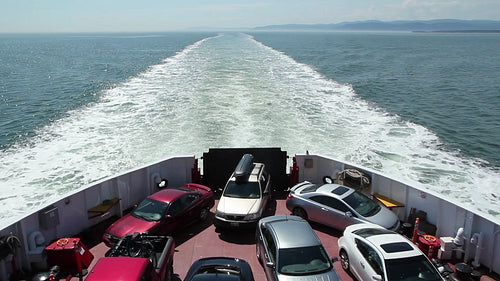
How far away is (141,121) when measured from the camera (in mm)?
25406

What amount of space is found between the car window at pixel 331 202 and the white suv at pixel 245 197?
1.63 metres

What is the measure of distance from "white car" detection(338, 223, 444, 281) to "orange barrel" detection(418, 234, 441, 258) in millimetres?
1332

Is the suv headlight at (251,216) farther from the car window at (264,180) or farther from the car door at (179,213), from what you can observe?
the car door at (179,213)

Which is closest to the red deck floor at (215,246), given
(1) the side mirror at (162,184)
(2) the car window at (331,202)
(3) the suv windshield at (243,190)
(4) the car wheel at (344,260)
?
(4) the car wheel at (344,260)

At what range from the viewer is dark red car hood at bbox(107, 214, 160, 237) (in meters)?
9.62

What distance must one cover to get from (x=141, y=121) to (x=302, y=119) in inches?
414

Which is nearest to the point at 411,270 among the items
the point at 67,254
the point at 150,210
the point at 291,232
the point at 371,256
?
the point at 371,256

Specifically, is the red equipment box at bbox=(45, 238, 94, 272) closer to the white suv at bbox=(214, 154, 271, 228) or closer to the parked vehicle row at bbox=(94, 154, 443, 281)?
the parked vehicle row at bbox=(94, 154, 443, 281)

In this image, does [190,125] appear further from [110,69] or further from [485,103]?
[110,69]

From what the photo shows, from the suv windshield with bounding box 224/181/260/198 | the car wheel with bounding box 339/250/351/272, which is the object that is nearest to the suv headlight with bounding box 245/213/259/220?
the suv windshield with bounding box 224/181/260/198

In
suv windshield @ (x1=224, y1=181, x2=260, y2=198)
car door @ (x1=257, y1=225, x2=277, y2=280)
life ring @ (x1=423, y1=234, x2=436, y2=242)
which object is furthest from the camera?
suv windshield @ (x1=224, y1=181, x2=260, y2=198)

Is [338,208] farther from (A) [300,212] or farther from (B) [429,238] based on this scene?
(B) [429,238]

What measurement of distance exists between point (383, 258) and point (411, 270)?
0.54 m

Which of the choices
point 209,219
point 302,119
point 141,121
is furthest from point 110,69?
point 209,219
